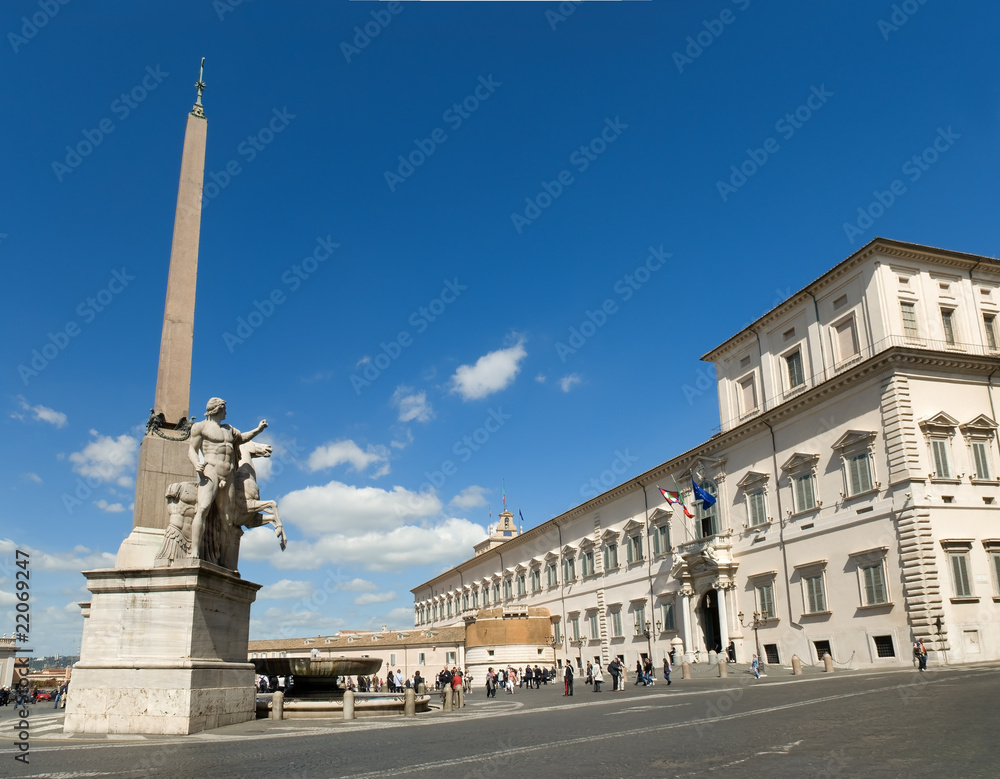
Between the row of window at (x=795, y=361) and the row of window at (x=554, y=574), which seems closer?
the row of window at (x=795, y=361)

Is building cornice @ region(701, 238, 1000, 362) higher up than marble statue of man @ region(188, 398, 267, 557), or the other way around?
building cornice @ region(701, 238, 1000, 362)

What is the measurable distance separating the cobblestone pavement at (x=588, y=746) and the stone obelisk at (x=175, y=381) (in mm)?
2815

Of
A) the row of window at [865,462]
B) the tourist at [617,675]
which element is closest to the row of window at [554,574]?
the row of window at [865,462]

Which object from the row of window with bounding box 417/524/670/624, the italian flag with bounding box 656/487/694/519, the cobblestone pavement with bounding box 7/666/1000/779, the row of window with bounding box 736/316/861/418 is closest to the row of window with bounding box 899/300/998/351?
the row of window with bounding box 736/316/861/418

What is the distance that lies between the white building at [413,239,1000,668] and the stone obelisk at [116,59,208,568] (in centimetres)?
2150

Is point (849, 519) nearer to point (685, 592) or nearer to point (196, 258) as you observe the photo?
point (685, 592)

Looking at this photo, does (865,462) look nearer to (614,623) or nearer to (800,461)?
(800,461)

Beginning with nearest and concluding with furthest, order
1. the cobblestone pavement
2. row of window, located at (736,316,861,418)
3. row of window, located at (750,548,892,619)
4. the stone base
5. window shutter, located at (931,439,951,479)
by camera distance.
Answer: the cobblestone pavement
the stone base
window shutter, located at (931,439,951,479)
row of window, located at (750,548,892,619)
row of window, located at (736,316,861,418)

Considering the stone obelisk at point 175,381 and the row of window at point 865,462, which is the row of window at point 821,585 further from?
the stone obelisk at point 175,381

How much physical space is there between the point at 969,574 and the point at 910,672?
4.81 meters

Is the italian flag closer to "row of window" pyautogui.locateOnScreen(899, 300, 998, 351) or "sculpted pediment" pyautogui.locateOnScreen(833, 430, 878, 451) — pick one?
"sculpted pediment" pyautogui.locateOnScreen(833, 430, 878, 451)

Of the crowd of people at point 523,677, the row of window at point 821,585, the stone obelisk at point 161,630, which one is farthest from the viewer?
the crowd of people at point 523,677

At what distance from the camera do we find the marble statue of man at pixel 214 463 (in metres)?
11.2

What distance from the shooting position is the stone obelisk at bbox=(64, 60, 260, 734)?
398 inches
